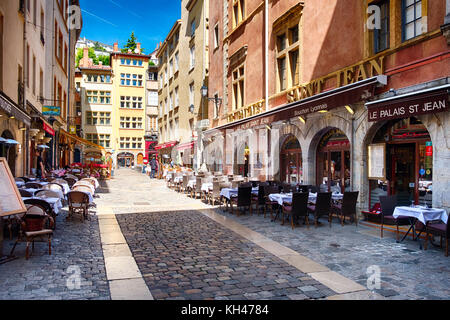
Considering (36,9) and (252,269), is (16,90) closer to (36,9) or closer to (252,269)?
(36,9)

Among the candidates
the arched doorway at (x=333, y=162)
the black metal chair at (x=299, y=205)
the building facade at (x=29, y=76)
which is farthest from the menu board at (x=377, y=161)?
the building facade at (x=29, y=76)

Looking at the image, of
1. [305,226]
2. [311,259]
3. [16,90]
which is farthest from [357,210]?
[16,90]

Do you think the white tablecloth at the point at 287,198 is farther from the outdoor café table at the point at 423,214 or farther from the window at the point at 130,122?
the window at the point at 130,122

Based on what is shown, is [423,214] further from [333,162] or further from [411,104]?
[333,162]

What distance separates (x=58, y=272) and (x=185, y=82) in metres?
26.2

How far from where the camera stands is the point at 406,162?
28.1ft

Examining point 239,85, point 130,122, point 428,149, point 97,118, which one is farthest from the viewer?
point 130,122

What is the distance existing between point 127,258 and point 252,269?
2.10 meters

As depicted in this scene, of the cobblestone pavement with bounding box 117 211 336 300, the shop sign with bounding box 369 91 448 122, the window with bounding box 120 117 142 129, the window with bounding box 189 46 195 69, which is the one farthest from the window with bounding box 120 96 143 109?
the shop sign with bounding box 369 91 448 122

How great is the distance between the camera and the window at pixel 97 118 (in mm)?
52062

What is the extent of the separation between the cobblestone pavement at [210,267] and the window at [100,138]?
47.2 m

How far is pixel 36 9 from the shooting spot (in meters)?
17.1

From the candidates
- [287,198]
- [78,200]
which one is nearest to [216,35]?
[287,198]
